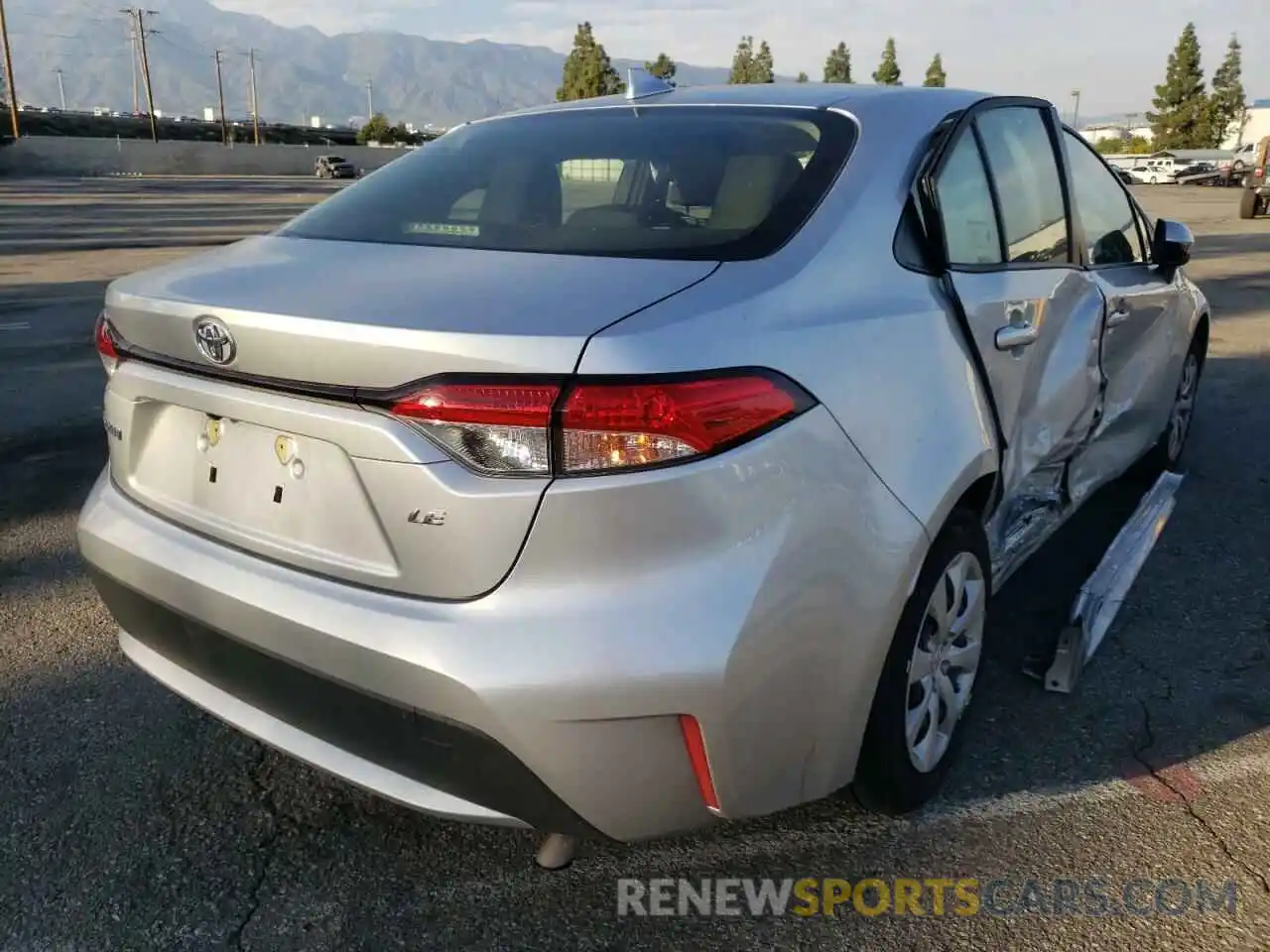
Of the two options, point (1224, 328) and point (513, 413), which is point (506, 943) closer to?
point (513, 413)

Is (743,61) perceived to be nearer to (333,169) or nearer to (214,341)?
(333,169)

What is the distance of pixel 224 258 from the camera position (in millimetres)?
2395

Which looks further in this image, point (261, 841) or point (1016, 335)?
point (1016, 335)

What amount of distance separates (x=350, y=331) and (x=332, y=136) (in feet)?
309

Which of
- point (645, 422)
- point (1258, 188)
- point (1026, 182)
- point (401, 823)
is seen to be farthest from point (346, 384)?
point (1258, 188)

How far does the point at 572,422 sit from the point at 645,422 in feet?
0.39

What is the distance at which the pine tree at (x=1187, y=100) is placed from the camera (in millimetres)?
71875

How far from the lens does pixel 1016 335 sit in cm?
271

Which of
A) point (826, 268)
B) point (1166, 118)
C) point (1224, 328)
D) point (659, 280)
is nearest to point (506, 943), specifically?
point (659, 280)

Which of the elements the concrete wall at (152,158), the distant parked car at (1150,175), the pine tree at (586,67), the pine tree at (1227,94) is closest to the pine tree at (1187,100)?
the pine tree at (1227,94)

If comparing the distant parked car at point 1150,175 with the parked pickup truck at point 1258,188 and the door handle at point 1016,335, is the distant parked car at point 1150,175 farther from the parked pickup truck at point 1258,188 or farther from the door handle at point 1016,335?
the door handle at point 1016,335

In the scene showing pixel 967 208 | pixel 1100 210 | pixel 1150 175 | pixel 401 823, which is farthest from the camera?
pixel 1150 175

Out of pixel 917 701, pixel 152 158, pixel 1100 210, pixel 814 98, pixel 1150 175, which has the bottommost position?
pixel 917 701

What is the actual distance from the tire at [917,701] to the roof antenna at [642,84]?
1.55m
